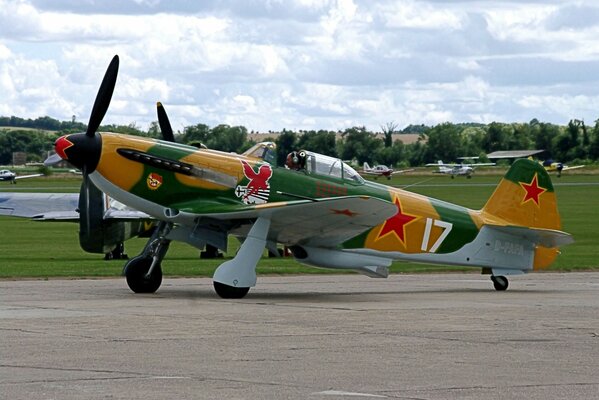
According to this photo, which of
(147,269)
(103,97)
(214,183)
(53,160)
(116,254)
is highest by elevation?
(103,97)

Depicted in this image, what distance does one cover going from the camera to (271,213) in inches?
696

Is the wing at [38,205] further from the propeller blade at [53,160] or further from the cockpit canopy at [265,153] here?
the cockpit canopy at [265,153]

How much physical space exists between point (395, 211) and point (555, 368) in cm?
696

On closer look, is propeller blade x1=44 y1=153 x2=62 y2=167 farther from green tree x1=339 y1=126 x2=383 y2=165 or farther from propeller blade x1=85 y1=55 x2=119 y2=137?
green tree x1=339 y1=126 x2=383 y2=165

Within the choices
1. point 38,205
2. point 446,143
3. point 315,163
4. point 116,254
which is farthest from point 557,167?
point 315,163

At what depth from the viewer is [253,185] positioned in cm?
1825

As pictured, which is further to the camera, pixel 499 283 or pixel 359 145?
pixel 359 145

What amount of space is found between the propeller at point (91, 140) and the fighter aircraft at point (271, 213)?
0.01 metres

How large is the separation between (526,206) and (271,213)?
17.6 ft

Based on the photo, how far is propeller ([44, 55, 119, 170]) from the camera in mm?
17297

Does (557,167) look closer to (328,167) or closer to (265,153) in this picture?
(328,167)

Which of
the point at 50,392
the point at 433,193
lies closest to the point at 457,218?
the point at 50,392

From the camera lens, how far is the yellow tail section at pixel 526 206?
21.0m

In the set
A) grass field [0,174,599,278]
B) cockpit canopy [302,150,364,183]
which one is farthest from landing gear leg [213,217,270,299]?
grass field [0,174,599,278]
